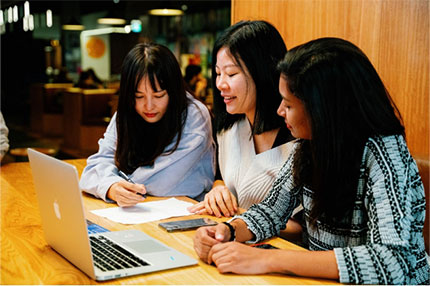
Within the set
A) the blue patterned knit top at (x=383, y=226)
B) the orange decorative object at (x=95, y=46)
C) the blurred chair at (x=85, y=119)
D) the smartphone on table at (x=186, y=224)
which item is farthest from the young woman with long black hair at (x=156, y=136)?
the orange decorative object at (x=95, y=46)

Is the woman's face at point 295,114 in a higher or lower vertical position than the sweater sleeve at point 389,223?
higher

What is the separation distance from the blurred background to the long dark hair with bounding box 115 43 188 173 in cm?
755

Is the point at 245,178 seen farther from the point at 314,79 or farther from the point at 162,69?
the point at 314,79

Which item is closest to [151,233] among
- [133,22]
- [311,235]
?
[311,235]

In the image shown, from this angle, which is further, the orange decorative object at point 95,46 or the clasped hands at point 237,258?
the orange decorative object at point 95,46

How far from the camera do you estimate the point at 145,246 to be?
61.9 inches

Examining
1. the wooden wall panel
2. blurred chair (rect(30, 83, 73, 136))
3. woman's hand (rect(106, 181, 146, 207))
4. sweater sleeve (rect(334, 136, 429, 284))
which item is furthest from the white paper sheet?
blurred chair (rect(30, 83, 73, 136))

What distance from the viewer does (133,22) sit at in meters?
15.2

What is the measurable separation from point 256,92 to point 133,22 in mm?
13601

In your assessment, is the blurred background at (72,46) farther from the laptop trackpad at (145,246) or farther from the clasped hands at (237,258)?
the clasped hands at (237,258)

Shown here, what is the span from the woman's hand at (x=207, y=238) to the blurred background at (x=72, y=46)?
334 inches

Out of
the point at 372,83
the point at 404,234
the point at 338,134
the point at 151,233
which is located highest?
the point at 372,83

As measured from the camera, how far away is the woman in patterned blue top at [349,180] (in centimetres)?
132

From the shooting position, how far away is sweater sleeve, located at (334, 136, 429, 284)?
4.27 feet
